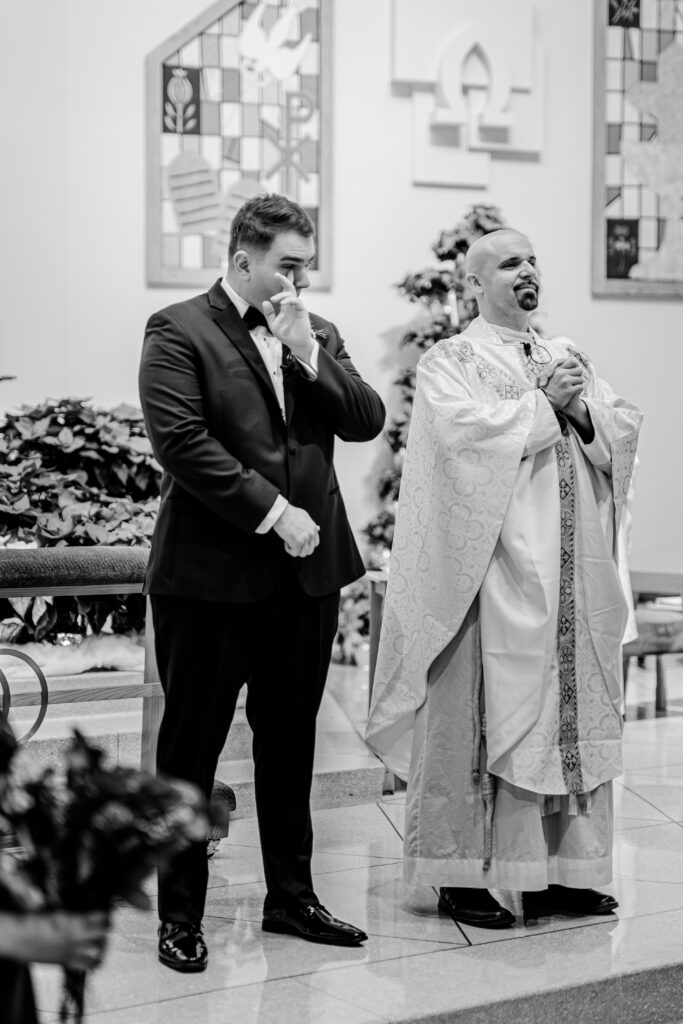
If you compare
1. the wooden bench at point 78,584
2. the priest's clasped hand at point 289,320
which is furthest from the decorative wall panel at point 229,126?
the priest's clasped hand at point 289,320

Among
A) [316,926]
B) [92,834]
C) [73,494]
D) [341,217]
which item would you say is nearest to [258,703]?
[316,926]

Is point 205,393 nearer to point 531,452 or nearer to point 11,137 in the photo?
point 531,452

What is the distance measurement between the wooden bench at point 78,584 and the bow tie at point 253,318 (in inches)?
34.3

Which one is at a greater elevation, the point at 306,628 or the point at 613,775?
the point at 306,628

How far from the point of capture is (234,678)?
2797mm

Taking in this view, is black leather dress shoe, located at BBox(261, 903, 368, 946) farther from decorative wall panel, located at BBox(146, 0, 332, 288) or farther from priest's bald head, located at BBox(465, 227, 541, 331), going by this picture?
decorative wall panel, located at BBox(146, 0, 332, 288)

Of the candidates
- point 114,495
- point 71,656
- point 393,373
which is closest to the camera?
point 71,656

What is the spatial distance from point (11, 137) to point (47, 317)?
969 millimetres

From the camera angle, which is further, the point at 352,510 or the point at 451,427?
the point at 352,510

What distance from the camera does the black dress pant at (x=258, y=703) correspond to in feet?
9.06

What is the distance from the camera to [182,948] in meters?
2.75

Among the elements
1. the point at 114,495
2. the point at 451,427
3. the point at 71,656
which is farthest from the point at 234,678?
the point at 114,495

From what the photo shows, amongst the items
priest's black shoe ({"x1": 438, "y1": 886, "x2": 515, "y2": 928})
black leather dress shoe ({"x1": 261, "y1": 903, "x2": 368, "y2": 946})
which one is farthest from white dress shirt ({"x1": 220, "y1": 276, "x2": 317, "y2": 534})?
priest's black shoe ({"x1": 438, "y1": 886, "x2": 515, "y2": 928})

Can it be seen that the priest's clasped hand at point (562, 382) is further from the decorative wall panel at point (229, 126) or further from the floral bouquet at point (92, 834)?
the decorative wall panel at point (229, 126)
